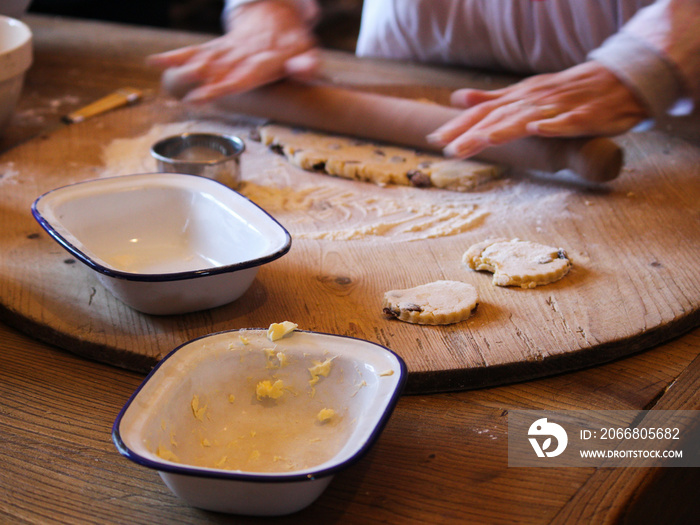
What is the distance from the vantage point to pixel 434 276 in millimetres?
1077

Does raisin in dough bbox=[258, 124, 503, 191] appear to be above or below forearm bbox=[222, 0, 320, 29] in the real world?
below

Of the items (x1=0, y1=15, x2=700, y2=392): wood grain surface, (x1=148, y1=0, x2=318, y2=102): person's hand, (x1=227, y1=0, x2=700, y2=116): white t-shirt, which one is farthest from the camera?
(x1=148, y1=0, x2=318, y2=102): person's hand

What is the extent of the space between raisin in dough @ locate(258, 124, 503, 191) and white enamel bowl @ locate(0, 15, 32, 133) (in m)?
0.55

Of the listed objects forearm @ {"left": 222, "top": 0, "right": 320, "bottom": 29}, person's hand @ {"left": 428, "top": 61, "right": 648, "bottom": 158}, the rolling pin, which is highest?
forearm @ {"left": 222, "top": 0, "right": 320, "bottom": 29}

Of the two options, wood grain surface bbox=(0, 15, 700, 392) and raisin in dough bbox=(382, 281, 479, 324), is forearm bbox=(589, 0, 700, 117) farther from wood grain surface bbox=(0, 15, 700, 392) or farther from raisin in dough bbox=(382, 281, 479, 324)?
raisin in dough bbox=(382, 281, 479, 324)

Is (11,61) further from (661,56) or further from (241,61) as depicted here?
(661,56)

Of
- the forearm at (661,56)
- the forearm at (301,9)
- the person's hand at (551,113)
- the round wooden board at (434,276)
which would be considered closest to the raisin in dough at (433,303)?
the round wooden board at (434,276)

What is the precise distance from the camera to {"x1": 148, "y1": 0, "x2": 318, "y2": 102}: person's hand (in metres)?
1.60

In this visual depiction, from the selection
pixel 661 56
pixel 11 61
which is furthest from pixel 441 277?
pixel 11 61

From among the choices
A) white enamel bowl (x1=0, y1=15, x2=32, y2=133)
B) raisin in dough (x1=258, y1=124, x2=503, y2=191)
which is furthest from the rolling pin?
white enamel bowl (x1=0, y1=15, x2=32, y2=133)

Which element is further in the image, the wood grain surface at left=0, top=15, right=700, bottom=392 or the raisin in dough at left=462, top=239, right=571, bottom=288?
the raisin in dough at left=462, top=239, right=571, bottom=288

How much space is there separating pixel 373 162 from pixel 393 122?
11 centimetres

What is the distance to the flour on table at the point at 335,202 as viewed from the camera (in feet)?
4.08

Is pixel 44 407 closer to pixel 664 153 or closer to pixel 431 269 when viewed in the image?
pixel 431 269
